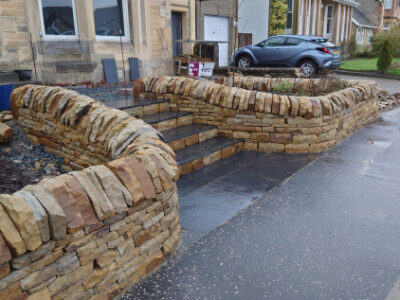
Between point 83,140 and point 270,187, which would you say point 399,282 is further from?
point 83,140

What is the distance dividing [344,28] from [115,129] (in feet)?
96.0

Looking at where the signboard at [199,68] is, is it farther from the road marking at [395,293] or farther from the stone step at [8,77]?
the road marking at [395,293]

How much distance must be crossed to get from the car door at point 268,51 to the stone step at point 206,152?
9.63m

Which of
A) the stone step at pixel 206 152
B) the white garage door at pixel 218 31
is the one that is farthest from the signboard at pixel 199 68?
the white garage door at pixel 218 31

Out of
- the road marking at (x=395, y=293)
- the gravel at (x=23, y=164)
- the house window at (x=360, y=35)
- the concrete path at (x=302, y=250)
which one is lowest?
the road marking at (x=395, y=293)

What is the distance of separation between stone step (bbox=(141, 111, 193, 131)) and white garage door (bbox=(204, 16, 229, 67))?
1064 cm

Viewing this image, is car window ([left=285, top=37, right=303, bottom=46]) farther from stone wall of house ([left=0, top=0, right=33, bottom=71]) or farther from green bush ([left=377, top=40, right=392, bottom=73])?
stone wall of house ([left=0, top=0, right=33, bottom=71])

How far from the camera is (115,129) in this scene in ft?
11.4

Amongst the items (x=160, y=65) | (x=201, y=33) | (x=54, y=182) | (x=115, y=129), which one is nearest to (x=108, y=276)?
(x=54, y=182)

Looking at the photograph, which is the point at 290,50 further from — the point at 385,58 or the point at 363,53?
the point at 363,53

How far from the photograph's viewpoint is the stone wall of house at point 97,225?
1.85 meters

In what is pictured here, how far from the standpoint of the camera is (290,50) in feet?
45.0

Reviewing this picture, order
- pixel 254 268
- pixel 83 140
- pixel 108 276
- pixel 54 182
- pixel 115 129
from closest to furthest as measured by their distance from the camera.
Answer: pixel 54 182 < pixel 108 276 < pixel 254 268 < pixel 115 129 < pixel 83 140

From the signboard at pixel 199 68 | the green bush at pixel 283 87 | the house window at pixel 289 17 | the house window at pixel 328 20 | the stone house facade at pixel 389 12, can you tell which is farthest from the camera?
the stone house facade at pixel 389 12
